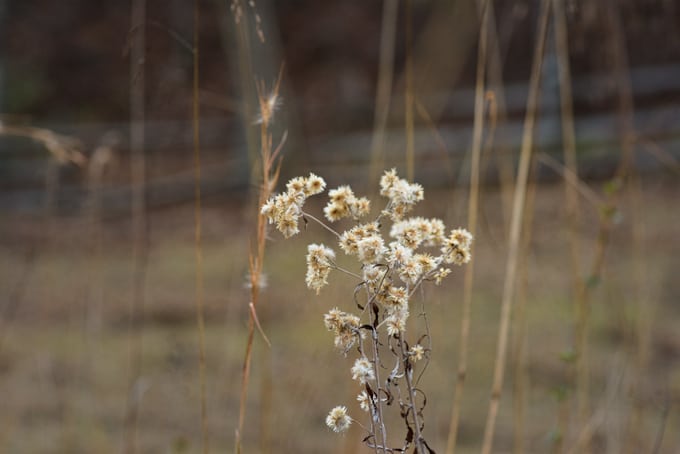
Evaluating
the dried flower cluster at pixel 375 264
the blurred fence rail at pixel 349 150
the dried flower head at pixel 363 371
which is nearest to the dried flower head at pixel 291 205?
the dried flower cluster at pixel 375 264

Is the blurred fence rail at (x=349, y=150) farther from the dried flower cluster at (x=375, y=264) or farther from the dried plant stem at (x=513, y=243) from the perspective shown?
the dried flower cluster at (x=375, y=264)

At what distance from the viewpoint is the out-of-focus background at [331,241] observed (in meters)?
1.37

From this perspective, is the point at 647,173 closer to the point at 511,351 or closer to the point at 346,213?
the point at 511,351

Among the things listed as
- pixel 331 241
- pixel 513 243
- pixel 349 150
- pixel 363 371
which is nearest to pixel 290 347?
pixel 331 241

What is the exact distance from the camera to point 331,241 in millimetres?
3500

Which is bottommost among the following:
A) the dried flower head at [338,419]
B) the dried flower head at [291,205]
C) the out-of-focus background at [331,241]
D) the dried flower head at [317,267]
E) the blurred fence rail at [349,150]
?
the dried flower head at [338,419]

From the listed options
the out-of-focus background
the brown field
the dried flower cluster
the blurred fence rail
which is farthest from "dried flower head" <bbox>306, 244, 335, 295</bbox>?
the blurred fence rail

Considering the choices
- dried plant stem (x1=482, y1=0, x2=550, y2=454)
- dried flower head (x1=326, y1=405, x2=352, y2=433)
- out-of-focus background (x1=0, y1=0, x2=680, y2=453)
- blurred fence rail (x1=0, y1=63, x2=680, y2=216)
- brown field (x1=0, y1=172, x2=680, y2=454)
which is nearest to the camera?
dried flower head (x1=326, y1=405, x2=352, y2=433)

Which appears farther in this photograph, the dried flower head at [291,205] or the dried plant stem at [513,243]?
the dried plant stem at [513,243]

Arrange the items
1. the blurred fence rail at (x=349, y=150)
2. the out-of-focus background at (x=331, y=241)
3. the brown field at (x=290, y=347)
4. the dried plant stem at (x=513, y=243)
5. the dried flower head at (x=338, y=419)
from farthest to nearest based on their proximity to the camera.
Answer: the blurred fence rail at (x=349, y=150) < the brown field at (x=290, y=347) < the out-of-focus background at (x=331, y=241) < the dried plant stem at (x=513, y=243) < the dried flower head at (x=338, y=419)

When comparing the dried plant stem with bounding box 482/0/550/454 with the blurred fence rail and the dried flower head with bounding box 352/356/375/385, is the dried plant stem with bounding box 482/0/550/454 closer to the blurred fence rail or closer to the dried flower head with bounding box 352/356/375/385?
the dried flower head with bounding box 352/356/375/385

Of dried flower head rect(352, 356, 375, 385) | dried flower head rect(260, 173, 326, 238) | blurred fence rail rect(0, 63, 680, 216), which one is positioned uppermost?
blurred fence rail rect(0, 63, 680, 216)

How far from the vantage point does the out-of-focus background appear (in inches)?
54.0

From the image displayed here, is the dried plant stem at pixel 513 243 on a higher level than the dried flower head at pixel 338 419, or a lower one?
higher
